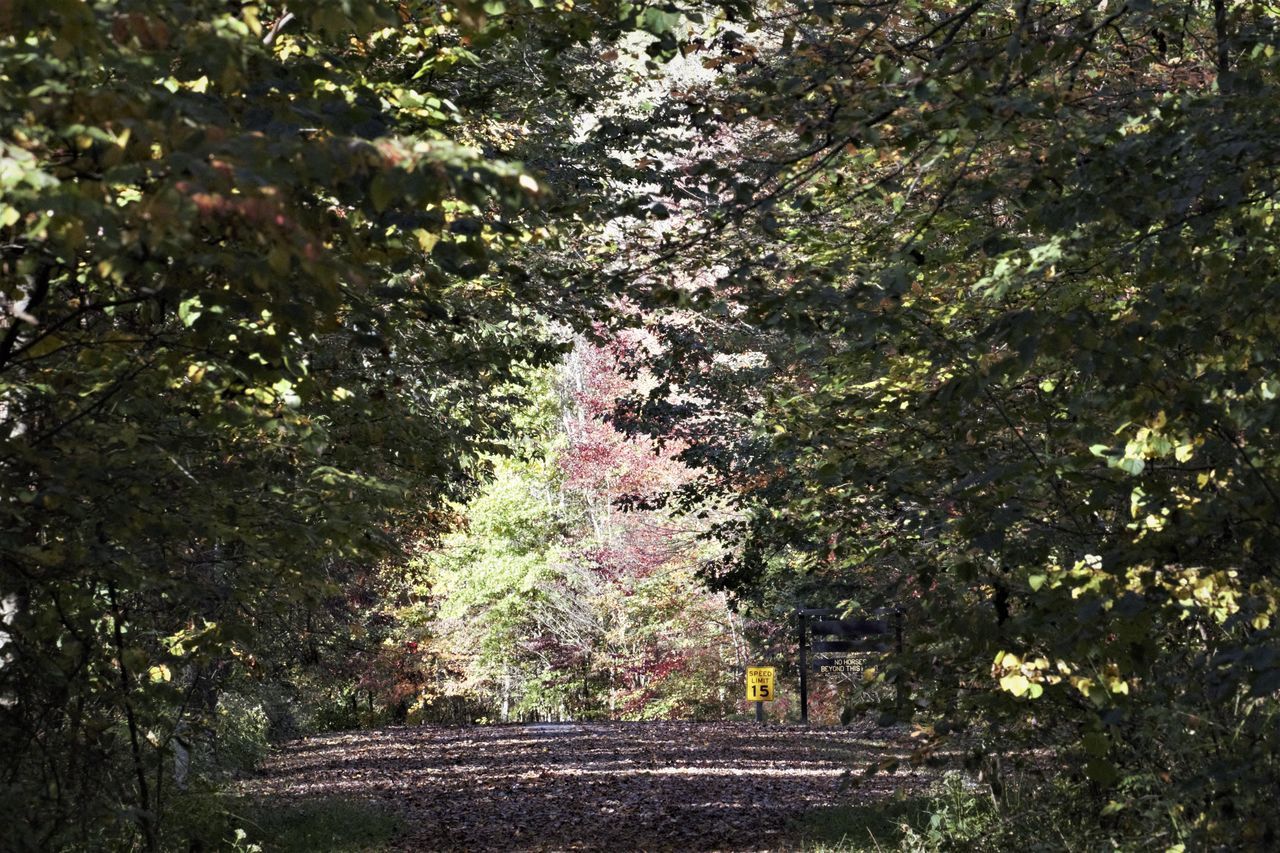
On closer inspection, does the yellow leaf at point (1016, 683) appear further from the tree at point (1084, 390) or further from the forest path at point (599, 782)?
the forest path at point (599, 782)

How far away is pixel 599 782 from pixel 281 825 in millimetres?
4279

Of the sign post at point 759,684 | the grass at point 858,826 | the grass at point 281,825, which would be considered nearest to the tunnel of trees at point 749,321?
the grass at point 281,825

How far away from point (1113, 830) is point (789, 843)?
3681 millimetres

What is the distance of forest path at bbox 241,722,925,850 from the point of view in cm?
1116

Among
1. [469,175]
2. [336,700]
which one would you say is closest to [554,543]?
[336,700]

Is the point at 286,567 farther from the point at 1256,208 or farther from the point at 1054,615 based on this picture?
the point at 1256,208

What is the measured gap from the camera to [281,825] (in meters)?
11.2

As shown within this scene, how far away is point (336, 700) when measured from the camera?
29484 millimetres

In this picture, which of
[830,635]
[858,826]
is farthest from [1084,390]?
[830,635]

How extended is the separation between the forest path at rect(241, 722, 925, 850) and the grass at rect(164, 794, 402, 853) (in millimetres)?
349

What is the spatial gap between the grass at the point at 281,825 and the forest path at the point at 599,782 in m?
0.35

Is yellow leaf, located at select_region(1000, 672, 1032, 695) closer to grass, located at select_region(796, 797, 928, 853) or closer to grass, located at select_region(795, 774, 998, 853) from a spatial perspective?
grass, located at select_region(795, 774, 998, 853)

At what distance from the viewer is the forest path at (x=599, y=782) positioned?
1116 centimetres

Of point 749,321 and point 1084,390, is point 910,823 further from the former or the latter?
point 749,321
